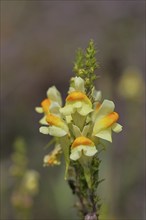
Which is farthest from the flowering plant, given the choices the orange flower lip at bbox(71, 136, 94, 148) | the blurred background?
the blurred background

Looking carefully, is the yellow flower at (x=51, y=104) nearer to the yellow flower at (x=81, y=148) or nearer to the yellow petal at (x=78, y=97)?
the yellow petal at (x=78, y=97)

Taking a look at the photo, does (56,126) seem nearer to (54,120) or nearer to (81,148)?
(54,120)

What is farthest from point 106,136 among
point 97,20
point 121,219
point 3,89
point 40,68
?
point 97,20

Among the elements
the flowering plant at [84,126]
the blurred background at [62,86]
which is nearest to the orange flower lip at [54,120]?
the flowering plant at [84,126]

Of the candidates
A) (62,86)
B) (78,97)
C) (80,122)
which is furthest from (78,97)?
(62,86)

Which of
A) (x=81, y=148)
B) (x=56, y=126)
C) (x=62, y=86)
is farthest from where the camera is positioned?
(x=62, y=86)

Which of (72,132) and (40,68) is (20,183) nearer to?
(72,132)
